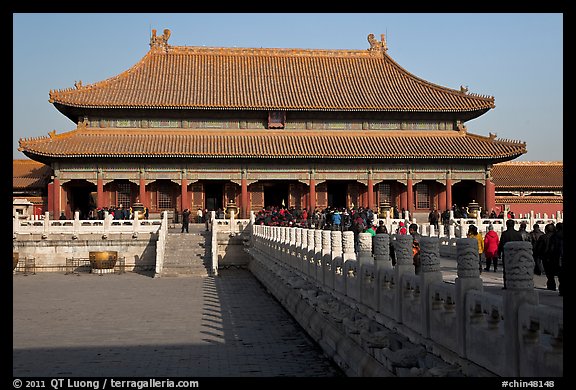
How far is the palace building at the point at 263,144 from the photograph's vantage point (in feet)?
150

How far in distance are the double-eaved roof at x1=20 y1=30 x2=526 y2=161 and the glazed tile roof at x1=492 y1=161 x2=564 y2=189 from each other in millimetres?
3977

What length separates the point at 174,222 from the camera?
44.0 m

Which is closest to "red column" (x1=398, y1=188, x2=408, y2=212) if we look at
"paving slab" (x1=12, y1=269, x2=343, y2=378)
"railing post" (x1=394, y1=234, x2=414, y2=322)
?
"paving slab" (x1=12, y1=269, x2=343, y2=378)

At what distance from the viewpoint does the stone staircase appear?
3038 cm

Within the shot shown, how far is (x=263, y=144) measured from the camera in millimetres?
47219

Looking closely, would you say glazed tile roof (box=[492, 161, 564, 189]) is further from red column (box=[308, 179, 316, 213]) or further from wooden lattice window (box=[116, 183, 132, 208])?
wooden lattice window (box=[116, 183, 132, 208])

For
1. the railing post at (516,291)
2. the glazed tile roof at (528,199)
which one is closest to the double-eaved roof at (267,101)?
the glazed tile roof at (528,199)

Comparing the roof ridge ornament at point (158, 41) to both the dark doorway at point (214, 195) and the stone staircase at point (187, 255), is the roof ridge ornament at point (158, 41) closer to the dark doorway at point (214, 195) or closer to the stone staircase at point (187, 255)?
the dark doorway at point (214, 195)

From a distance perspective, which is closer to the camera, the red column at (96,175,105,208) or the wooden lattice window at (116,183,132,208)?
the red column at (96,175,105,208)

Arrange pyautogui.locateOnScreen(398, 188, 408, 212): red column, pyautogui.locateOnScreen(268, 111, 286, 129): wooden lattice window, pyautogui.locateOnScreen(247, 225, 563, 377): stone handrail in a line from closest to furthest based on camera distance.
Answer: pyautogui.locateOnScreen(247, 225, 563, 377): stone handrail, pyautogui.locateOnScreen(398, 188, 408, 212): red column, pyautogui.locateOnScreen(268, 111, 286, 129): wooden lattice window

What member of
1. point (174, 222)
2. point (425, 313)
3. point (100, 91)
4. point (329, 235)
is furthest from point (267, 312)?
point (100, 91)

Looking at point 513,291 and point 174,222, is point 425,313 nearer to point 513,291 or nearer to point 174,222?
point 513,291
